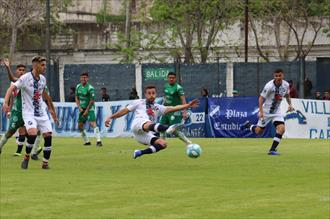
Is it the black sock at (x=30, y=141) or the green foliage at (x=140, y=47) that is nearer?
the black sock at (x=30, y=141)

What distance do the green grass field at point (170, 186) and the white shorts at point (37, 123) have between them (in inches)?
31.4

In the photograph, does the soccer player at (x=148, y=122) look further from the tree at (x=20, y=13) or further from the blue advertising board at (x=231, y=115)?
the tree at (x=20, y=13)

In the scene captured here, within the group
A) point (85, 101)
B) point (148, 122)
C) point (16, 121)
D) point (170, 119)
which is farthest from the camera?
point (85, 101)

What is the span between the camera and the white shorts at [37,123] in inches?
798

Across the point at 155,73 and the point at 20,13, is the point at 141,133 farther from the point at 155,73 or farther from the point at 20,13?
the point at 20,13

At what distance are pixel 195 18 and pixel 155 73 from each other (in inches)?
486

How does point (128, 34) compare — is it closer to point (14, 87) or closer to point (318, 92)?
point (318, 92)

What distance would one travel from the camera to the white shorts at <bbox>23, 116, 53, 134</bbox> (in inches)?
798

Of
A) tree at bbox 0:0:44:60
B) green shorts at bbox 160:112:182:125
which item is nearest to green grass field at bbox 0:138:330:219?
green shorts at bbox 160:112:182:125

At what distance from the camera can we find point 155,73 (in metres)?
41.8

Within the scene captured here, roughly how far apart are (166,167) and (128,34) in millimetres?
39150

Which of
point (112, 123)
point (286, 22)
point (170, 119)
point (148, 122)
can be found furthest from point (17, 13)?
point (148, 122)

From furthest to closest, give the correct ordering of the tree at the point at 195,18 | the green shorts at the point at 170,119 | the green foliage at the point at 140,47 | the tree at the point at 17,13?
the green foliage at the point at 140,47 → the tree at the point at 17,13 → the tree at the point at 195,18 → the green shorts at the point at 170,119

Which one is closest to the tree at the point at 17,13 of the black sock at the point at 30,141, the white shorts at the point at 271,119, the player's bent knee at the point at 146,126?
the white shorts at the point at 271,119
